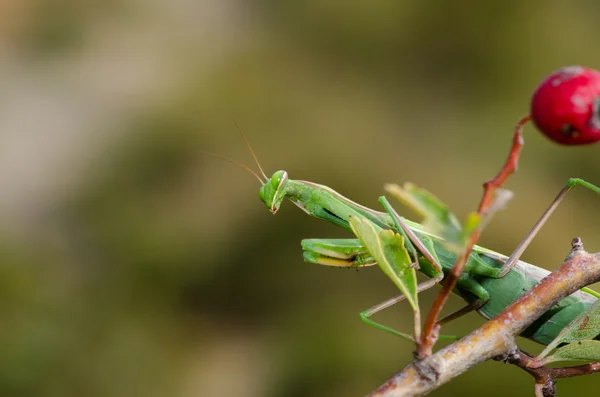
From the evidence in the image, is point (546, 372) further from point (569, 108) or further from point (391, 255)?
point (569, 108)

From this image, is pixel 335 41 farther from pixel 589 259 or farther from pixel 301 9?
pixel 589 259

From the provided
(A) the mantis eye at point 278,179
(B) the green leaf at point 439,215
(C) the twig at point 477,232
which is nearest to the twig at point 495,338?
(C) the twig at point 477,232

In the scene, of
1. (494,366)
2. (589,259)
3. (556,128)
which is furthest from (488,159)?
(556,128)

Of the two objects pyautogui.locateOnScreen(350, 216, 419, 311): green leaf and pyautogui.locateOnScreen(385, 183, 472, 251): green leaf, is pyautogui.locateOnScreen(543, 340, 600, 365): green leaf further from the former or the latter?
pyautogui.locateOnScreen(385, 183, 472, 251): green leaf

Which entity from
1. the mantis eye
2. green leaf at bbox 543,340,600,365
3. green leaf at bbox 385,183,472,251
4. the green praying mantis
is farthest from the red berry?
the mantis eye

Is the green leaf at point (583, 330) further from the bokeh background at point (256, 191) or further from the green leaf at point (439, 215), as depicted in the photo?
the bokeh background at point (256, 191)

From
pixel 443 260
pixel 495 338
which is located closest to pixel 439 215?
pixel 495 338

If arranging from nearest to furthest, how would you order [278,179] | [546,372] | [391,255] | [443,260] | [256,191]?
[391,255] → [546,372] → [443,260] → [278,179] → [256,191]
